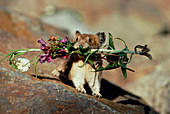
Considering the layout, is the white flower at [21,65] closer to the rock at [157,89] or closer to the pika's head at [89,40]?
the pika's head at [89,40]

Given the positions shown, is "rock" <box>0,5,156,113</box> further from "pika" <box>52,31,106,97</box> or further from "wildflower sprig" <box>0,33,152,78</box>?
"wildflower sprig" <box>0,33,152,78</box>

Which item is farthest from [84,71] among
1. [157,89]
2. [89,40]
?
[157,89]

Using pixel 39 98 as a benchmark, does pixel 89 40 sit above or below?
above

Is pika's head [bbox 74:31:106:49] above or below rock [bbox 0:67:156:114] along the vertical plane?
above

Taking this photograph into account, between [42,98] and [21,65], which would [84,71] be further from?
[21,65]

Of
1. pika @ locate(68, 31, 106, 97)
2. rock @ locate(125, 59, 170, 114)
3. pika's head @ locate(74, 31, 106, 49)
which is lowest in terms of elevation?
rock @ locate(125, 59, 170, 114)

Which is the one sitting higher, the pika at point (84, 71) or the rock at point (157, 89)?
the pika at point (84, 71)

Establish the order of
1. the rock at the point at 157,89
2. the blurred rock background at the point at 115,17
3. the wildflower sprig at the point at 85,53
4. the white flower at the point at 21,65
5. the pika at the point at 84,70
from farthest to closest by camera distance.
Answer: the blurred rock background at the point at 115,17 → the rock at the point at 157,89 → the white flower at the point at 21,65 → the pika at the point at 84,70 → the wildflower sprig at the point at 85,53

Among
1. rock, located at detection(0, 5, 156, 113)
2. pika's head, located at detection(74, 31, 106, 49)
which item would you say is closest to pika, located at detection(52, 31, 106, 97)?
pika's head, located at detection(74, 31, 106, 49)

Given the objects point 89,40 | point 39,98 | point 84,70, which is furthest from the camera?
point 89,40

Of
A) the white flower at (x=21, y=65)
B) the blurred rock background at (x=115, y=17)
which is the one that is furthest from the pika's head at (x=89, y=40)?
the blurred rock background at (x=115, y=17)

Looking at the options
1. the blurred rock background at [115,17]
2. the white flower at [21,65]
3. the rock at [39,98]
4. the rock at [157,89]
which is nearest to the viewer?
the rock at [39,98]

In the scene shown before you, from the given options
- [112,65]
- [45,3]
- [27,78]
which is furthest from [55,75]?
[45,3]
